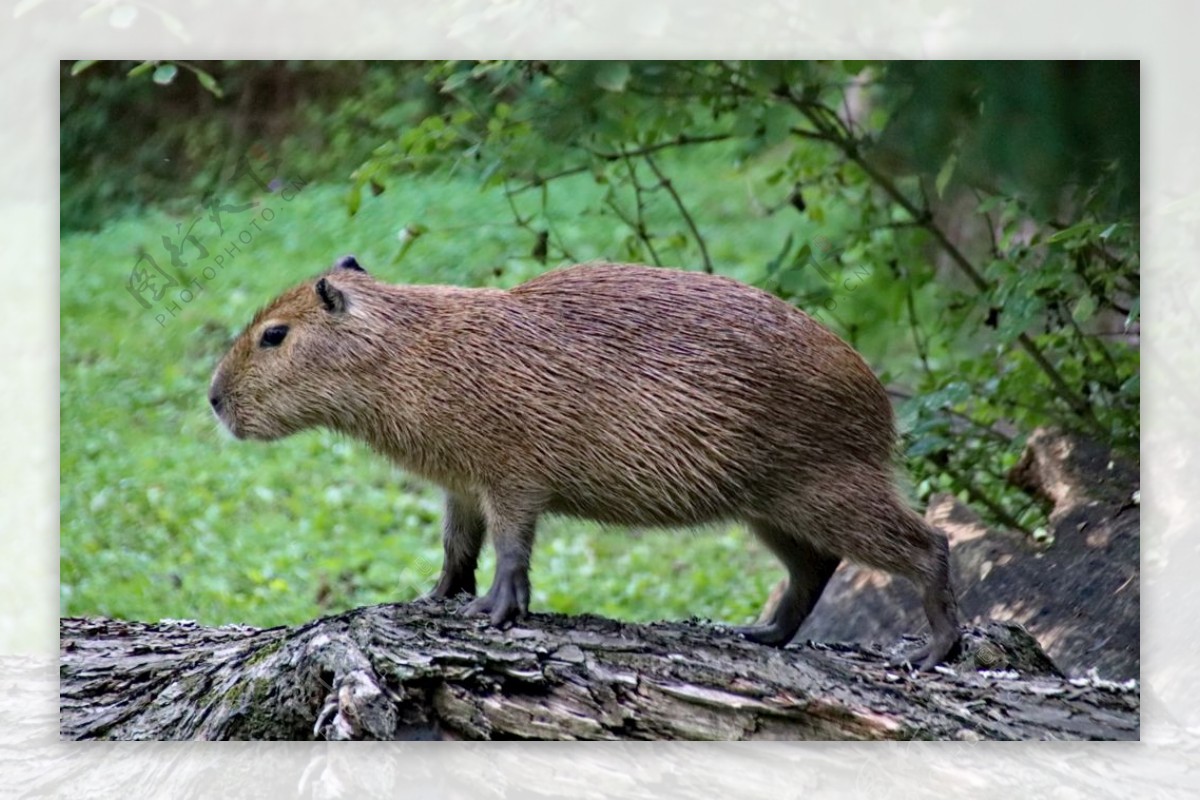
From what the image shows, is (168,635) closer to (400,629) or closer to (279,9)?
(400,629)

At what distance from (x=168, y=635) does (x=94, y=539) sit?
0.70 m

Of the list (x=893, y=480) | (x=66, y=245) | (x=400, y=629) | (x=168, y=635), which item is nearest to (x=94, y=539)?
(x=168, y=635)

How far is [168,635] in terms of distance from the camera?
4285 mm

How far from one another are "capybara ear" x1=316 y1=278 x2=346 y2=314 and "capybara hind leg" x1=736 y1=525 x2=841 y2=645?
1.30 metres

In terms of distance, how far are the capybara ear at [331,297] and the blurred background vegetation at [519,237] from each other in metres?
0.60

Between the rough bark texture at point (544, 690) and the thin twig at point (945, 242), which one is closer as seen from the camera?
the rough bark texture at point (544, 690)

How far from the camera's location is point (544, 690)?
3684 mm

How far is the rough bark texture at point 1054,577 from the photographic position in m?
4.41

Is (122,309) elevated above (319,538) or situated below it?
above

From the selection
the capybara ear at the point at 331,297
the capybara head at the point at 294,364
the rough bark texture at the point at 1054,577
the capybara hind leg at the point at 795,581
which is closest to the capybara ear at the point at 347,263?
the capybara head at the point at 294,364

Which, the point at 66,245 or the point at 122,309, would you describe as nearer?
the point at 66,245

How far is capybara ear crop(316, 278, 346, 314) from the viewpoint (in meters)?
3.94

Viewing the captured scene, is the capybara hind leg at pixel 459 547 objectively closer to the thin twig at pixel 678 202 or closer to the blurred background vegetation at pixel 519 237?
the blurred background vegetation at pixel 519 237
